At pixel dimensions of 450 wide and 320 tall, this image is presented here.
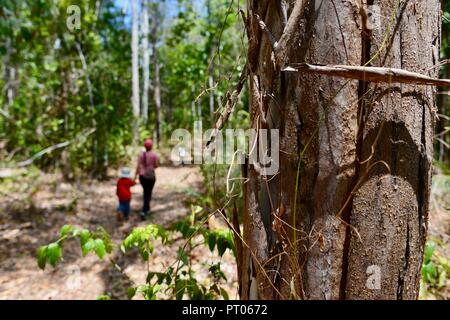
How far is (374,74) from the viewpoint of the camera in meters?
0.74

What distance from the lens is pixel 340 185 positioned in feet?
2.59

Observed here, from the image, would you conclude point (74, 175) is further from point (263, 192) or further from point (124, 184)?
point (263, 192)

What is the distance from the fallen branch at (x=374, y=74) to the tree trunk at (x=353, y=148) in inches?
1.3

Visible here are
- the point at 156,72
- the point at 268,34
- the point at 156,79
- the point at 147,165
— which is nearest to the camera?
the point at 268,34

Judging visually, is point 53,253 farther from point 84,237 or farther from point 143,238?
point 143,238

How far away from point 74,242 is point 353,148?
5371 millimetres

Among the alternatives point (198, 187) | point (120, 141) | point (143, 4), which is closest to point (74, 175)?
→ point (120, 141)

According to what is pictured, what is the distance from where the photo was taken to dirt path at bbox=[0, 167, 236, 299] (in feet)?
13.1

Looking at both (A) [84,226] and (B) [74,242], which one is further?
(A) [84,226]

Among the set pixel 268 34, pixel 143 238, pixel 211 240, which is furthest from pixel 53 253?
pixel 268 34

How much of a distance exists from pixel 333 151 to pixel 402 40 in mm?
305

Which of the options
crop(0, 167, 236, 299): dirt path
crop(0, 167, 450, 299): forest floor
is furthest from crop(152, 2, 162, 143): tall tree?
crop(0, 167, 236, 299): dirt path

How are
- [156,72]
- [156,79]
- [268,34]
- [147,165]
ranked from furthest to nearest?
[156,72] < [156,79] < [147,165] < [268,34]

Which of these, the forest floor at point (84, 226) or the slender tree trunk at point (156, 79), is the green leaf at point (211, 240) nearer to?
the forest floor at point (84, 226)
